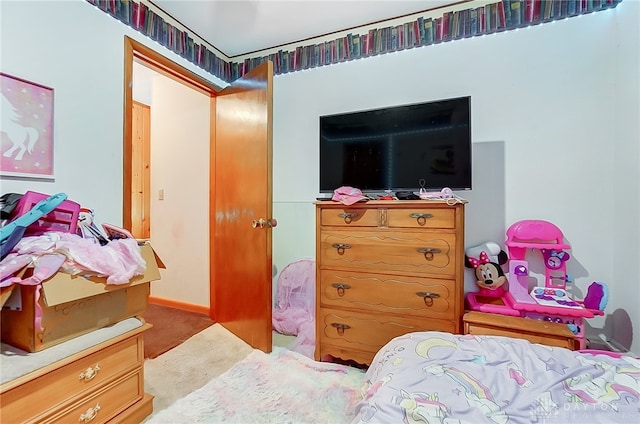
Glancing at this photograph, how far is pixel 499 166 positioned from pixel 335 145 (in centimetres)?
118

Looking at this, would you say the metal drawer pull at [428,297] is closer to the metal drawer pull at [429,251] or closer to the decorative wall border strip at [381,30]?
the metal drawer pull at [429,251]

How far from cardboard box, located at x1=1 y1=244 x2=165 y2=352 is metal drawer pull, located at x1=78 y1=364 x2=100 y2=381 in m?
0.16

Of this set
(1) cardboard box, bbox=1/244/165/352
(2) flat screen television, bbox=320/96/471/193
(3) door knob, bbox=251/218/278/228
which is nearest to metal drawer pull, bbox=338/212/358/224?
(2) flat screen television, bbox=320/96/471/193

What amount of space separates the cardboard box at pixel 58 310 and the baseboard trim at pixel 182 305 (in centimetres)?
156

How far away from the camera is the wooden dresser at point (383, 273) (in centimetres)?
156

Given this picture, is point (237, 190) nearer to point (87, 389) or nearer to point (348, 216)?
point (348, 216)


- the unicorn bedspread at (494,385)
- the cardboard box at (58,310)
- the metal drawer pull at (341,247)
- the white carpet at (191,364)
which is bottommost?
the white carpet at (191,364)

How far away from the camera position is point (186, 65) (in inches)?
92.6

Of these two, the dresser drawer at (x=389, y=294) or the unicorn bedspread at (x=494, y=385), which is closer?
the unicorn bedspread at (x=494, y=385)

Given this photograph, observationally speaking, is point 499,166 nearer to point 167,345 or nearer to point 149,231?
point 167,345

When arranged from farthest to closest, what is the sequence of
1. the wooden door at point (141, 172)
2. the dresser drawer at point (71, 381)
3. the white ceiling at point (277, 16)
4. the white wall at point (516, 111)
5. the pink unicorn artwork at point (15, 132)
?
the wooden door at point (141, 172) < the white ceiling at point (277, 16) < the white wall at point (516, 111) < the pink unicorn artwork at point (15, 132) < the dresser drawer at point (71, 381)

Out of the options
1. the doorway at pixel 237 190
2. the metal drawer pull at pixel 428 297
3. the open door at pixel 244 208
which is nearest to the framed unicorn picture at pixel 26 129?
the doorway at pixel 237 190

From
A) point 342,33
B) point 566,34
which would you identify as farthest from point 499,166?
point 342,33

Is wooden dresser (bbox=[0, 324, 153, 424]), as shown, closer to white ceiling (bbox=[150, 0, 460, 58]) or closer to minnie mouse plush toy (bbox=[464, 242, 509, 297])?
minnie mouse plush toy (bbox=[464, 242, 509, 297])
